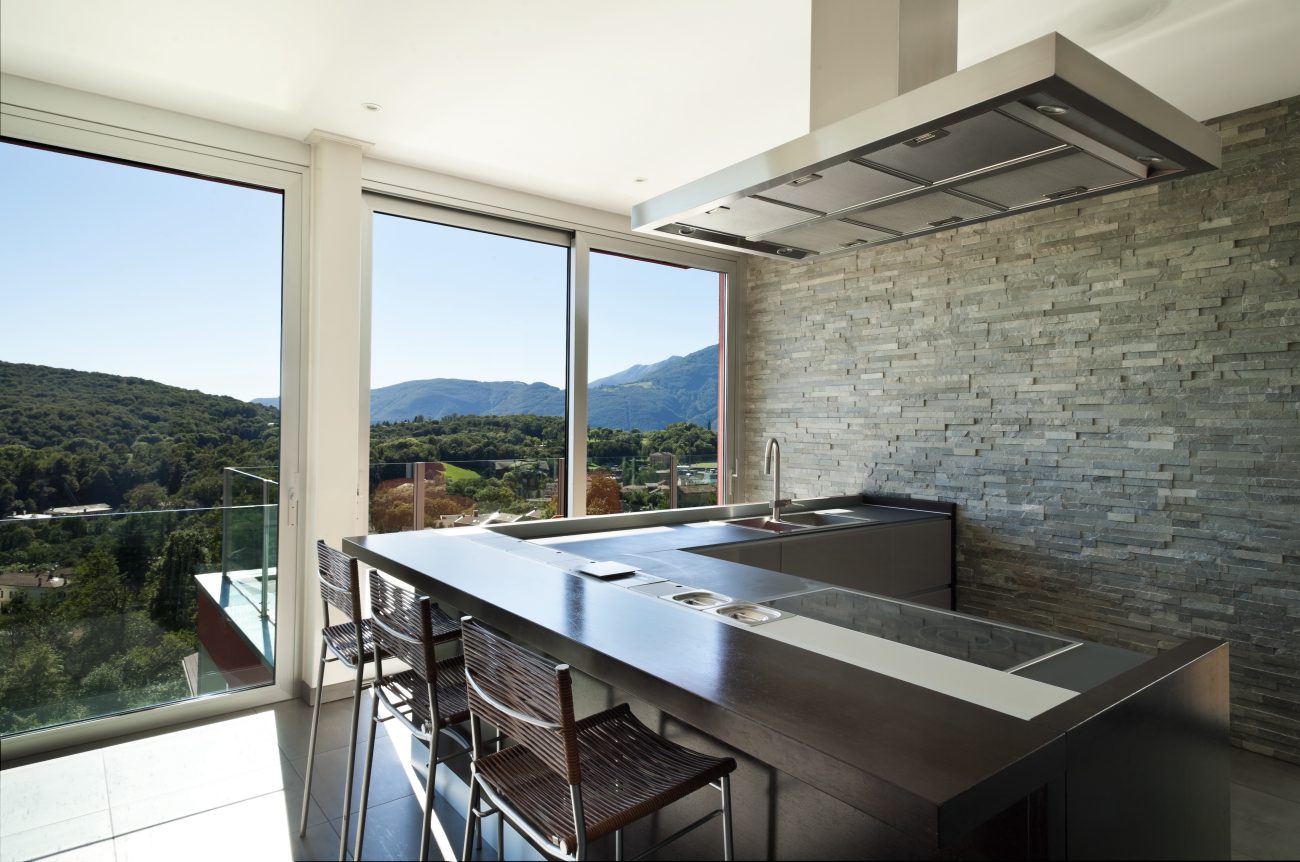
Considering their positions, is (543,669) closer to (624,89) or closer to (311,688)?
(624,89)

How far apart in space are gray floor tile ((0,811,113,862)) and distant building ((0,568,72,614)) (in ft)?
3.20

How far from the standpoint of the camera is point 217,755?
304cm

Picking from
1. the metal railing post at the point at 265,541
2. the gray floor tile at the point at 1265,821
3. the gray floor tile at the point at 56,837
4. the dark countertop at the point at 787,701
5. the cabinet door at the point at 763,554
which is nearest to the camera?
the dark countertop at the point at 787,701

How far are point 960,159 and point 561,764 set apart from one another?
5.23ft

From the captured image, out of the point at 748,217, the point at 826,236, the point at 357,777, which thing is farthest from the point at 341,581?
the point at 826,236

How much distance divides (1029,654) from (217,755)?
3.15 m

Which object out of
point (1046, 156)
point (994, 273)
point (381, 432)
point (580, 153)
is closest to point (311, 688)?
point (381, 432)

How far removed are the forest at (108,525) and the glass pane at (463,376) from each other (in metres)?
0.65

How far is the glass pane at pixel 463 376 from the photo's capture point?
3.97 metres

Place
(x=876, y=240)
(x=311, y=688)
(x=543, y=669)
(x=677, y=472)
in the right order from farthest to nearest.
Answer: (x=677, y=472), (x=311, y=688), (x=876, y=240), (x=543, y=669)

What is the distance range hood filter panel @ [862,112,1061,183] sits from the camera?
155 centimetres

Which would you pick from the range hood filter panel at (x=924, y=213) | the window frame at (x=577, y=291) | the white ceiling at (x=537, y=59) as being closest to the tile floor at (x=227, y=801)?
the window frame at (x=577, y=291)

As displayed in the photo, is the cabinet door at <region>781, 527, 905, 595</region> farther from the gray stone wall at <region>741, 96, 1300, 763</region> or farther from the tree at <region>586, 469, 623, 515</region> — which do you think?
the tree at <region>586, 469, 623, 515</region>

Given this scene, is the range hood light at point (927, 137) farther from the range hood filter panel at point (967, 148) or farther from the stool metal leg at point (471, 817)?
the stool metal leg at point (471, 817)
